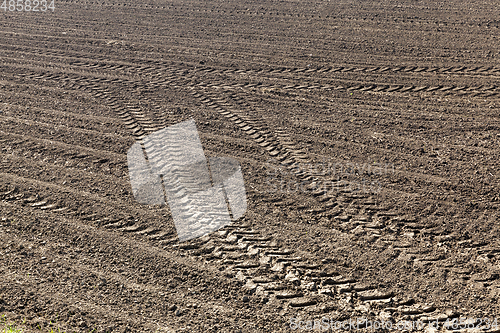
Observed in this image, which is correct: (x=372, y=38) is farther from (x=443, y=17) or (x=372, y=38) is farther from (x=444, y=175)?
(x=444, y=175)

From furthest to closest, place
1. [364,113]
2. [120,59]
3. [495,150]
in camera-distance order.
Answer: [120,59] → [364,113] → [495,150]

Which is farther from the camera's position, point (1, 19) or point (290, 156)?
point (1, 19)

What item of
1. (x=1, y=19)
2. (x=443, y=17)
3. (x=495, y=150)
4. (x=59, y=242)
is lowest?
(x=59, y=242)

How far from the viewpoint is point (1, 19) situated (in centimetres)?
1332

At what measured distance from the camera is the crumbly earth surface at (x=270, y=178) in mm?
3895

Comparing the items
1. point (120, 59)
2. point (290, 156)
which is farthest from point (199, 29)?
point (290, 156)

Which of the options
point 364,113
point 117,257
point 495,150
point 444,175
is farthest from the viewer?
point 364,113

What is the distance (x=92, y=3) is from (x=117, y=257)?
12124mm

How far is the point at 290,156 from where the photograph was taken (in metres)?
5.90

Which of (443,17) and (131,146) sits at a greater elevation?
(443,17)

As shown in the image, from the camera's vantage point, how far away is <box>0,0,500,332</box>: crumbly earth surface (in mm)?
3895

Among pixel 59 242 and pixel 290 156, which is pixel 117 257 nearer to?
pixel 59 242

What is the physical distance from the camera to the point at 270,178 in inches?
217

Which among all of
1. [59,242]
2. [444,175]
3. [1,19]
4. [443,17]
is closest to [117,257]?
[59,242]
